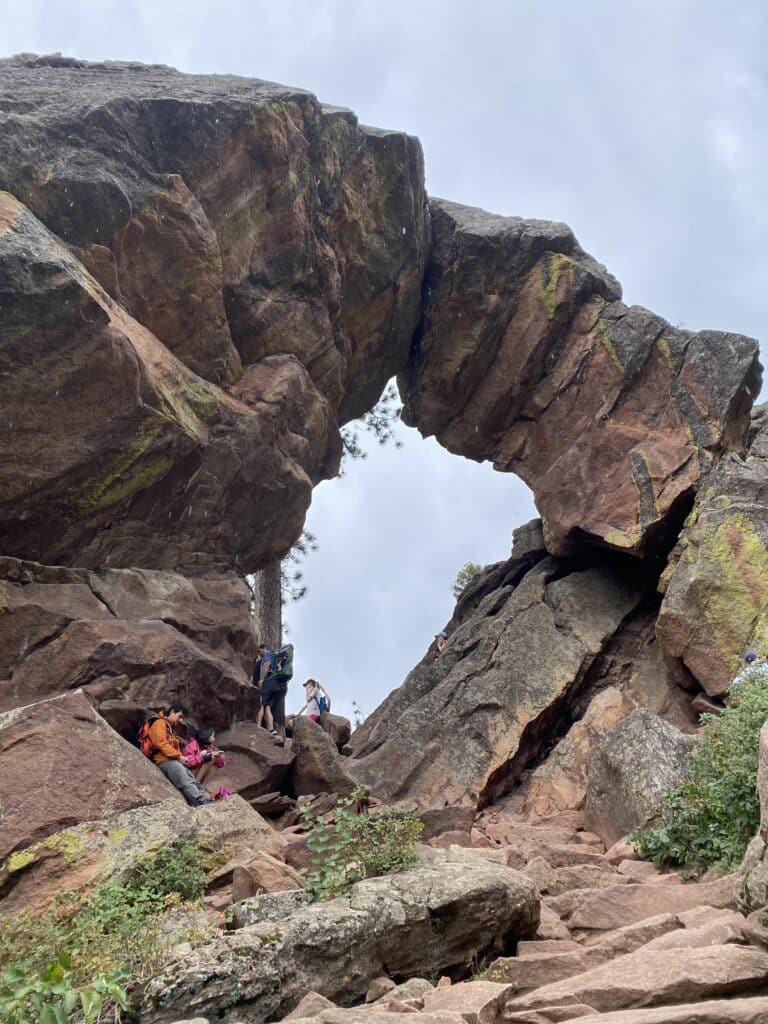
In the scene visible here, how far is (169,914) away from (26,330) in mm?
9133

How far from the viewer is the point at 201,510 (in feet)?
55.8

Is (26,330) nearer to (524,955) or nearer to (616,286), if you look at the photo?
(524,955)

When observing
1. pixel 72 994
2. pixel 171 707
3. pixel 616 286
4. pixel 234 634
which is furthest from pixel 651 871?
pixel 616 286

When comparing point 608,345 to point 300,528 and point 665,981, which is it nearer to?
point 300,528

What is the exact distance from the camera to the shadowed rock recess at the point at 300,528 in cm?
668

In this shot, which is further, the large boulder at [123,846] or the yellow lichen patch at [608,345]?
the yellow lichen patch at [608,345]

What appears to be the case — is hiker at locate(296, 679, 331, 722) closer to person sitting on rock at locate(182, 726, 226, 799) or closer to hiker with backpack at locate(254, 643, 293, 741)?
hiker with backpack at locate(254, 643, 293, 741)

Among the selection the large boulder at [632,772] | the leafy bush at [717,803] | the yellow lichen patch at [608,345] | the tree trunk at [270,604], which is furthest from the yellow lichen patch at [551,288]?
the leafy bush at [717,803]

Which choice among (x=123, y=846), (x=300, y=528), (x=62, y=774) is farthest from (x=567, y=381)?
(x=123, y=846)

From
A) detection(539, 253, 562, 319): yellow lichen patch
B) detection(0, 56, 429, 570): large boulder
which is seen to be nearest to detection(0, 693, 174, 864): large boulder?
detection(0, 56, 429, 570): large boulder

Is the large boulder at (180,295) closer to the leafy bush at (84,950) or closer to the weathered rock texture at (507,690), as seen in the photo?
the weathered rock texture at (507,690)

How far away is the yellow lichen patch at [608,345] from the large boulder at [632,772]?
37.9 feet

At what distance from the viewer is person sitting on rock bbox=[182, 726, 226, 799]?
44.0 feet

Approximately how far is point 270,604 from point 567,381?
1056 cm
